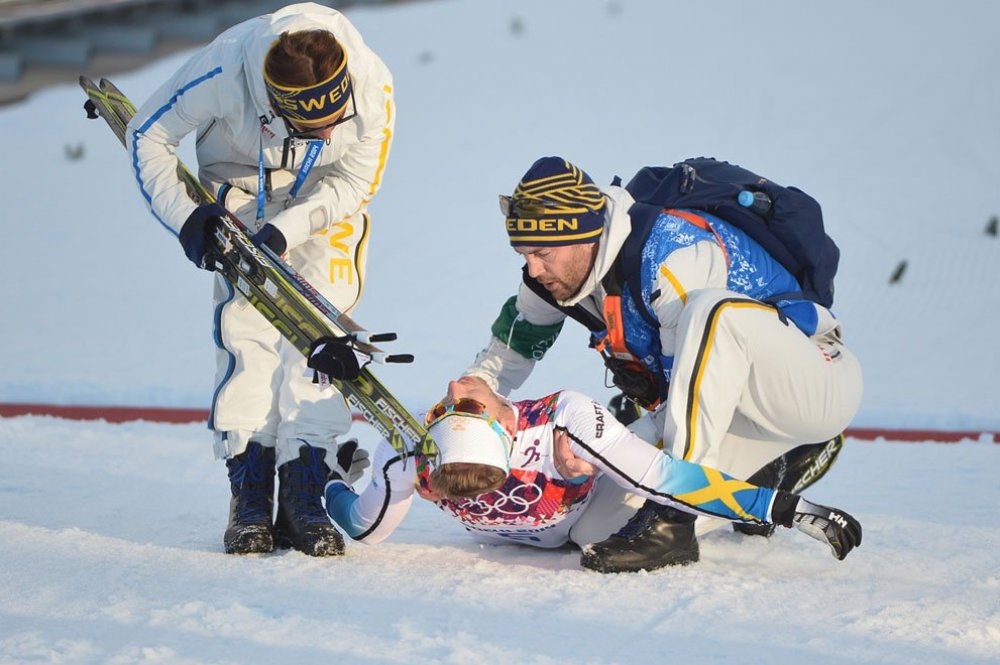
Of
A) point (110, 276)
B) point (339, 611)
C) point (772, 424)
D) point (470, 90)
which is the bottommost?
point (339, 611)

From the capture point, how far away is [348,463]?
155 inches

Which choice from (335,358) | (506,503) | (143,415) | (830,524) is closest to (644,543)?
(506,503)

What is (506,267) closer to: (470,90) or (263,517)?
(470,90)

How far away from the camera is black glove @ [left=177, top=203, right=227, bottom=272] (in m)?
3.69

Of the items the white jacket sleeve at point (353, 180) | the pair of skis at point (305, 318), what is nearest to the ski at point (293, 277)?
the pair of skis at point (305, 318)

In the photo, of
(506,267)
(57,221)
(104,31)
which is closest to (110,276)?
(57,221)

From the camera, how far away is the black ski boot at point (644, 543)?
3.48m

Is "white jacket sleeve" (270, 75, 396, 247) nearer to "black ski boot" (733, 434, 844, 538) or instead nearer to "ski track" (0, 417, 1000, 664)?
"ski track" (0, 417, 1000, 664)

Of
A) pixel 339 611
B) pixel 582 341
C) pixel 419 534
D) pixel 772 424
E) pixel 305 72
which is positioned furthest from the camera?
pixel 582 341

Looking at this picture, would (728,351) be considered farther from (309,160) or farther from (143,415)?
(143,415)

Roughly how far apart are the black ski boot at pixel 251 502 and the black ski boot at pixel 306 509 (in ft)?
0.18

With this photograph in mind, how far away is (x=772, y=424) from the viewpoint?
3719 mm

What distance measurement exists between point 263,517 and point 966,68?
1010cm

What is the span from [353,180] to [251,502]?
1.02 m
